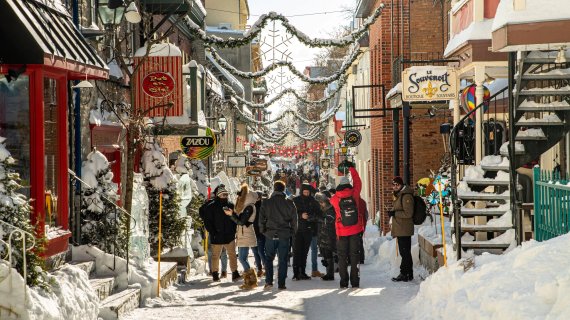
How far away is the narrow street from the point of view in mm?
12023

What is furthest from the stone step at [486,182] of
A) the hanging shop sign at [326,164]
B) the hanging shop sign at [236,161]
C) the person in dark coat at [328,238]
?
the hanging shop sign at [326,164]

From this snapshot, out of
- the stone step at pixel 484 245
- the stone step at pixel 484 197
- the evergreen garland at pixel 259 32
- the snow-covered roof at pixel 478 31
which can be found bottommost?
the stone step at pixel 484 245

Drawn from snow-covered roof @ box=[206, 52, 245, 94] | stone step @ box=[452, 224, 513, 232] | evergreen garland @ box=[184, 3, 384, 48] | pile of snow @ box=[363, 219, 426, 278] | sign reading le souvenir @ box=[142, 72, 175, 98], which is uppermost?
snow-covered roof @ box=[206, 52, 245, 94]

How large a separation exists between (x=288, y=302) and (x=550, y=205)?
3.86m

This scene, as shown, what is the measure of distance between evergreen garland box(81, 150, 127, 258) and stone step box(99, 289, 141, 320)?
1.33 metres

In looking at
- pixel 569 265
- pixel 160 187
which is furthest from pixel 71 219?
pixel 569 265

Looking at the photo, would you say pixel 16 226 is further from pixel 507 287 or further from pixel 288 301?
pixel 288 301

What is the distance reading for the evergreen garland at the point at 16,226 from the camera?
27.9 ft

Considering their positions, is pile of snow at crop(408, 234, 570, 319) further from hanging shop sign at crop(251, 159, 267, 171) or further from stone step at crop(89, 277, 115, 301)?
hanging shop sign at crop(251, 159, 267, 171)

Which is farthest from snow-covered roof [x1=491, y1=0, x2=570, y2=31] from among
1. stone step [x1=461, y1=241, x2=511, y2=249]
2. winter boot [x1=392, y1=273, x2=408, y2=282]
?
winter boot [x1=392, y1=273, x2=408, y2=282]

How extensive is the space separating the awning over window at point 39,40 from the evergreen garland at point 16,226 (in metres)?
2.08

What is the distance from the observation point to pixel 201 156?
2375 centimetres

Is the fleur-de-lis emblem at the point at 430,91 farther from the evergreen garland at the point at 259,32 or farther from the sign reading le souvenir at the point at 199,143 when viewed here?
the sign reading le souvenir at the point at 199,143

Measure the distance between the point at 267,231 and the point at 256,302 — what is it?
2068 millimetres
